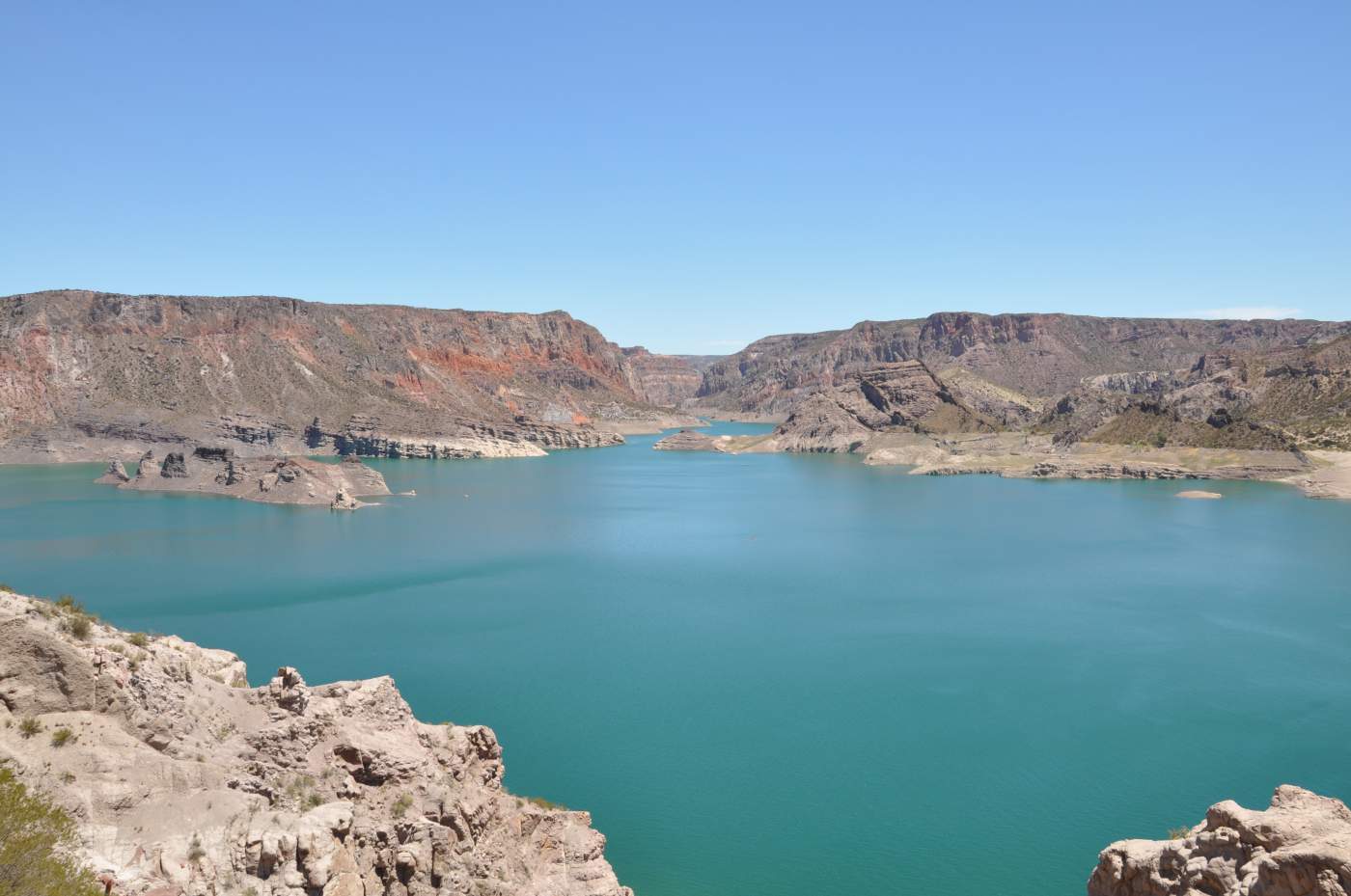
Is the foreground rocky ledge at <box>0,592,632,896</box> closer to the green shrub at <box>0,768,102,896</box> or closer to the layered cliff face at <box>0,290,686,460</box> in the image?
the green shrub at <box>0,768,102,896</box>

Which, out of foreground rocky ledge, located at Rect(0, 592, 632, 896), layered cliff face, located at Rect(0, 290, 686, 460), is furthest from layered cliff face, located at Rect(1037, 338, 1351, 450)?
foreground rocky ledge, located at Rect(0, 592, 632, 896)

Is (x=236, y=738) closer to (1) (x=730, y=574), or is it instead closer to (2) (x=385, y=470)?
(1) (x=730, y=574)

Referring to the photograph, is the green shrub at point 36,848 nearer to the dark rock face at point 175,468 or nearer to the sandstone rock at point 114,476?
the dark rock face at point 175,468

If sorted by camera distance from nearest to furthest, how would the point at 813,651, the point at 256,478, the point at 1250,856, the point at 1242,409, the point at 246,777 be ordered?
the point at 1250,856 < the point at 246,777 < the point at 813,651 < the point at 256,478 < the point at 1242,409

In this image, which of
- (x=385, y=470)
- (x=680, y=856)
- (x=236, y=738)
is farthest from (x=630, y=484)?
(x=236, y=738)

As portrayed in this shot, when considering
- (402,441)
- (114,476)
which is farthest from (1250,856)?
(402,441)

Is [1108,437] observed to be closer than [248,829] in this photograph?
No

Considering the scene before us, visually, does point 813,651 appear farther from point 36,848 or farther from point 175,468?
point 175,468
